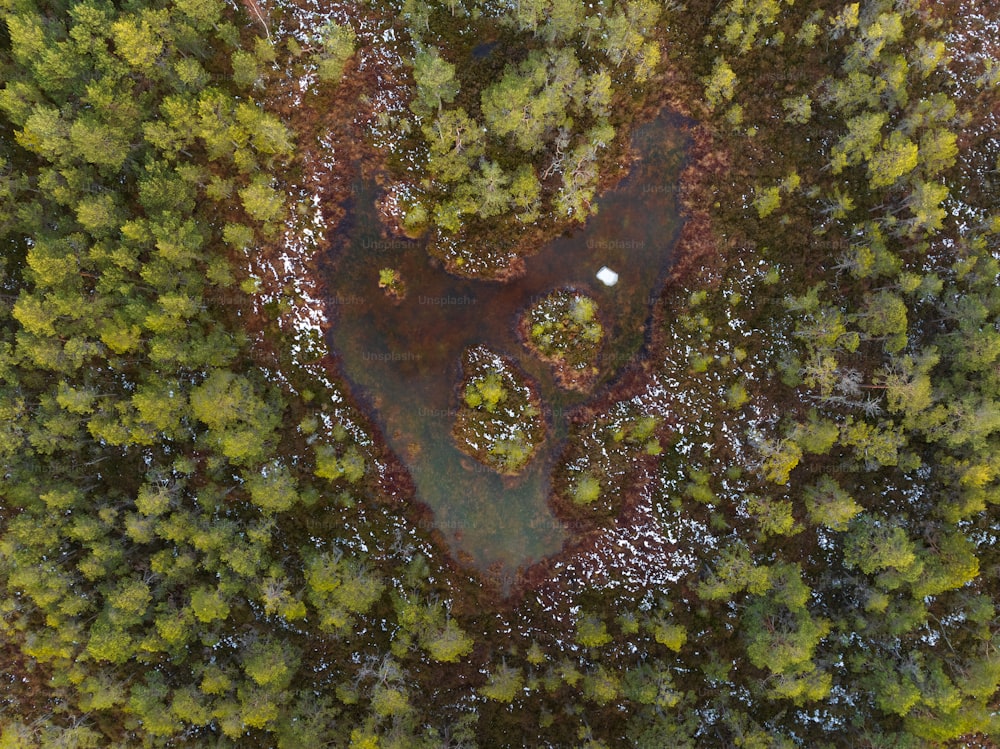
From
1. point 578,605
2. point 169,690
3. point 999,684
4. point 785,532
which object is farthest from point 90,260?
point 999,684

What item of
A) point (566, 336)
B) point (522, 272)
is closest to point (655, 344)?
point (566, 336)

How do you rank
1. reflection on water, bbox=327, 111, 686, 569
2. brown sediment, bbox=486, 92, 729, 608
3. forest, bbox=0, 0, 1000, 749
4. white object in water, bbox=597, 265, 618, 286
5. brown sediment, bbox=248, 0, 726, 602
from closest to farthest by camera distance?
forest, bbox=0, 0, 1000, 749, brown sediment, bbox=248, 0, 726, 602, brown sediment, bbox=486, 92, 729, 608, reflection on water, bbox=327, 111, 686, 569, white object in water, bbox=597, 265, 618, 286

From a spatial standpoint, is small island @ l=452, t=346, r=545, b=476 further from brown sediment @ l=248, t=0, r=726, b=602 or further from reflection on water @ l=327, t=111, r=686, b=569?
brown sediment @ l=248, t=0, r=726, b=602

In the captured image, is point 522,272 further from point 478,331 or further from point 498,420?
point 498,420

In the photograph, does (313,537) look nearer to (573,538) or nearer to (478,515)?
(478,515)

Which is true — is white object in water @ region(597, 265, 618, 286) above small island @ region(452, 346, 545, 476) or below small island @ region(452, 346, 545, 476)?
above

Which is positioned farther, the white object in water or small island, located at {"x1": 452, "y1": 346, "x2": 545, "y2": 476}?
the white object in water

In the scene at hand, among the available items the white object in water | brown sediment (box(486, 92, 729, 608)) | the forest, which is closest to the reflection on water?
the white object in water
